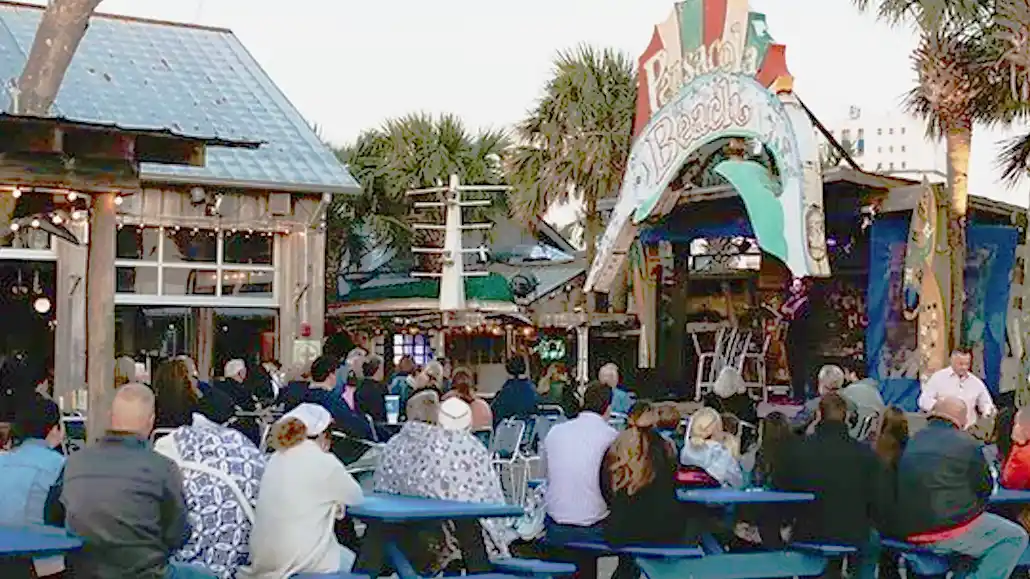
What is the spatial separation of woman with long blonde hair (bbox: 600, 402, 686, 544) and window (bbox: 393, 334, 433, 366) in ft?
71.1

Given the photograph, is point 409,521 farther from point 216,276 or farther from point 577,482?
point 216,276

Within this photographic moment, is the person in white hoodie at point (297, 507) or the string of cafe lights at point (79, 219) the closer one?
the person in white hoodie at point (297, 507)

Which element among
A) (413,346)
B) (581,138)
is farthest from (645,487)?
(413,346)

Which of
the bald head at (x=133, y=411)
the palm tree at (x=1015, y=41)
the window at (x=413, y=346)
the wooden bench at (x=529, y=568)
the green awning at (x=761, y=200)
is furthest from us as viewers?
the window at (x=413, y=346)

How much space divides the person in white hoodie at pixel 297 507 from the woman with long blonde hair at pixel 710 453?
303 centimetres

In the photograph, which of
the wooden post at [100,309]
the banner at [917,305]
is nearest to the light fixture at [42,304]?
the banner at [917,305]

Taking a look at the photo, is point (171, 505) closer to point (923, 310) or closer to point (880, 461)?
point (880, 461)

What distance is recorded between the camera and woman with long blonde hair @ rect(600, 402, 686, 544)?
8.77 meters

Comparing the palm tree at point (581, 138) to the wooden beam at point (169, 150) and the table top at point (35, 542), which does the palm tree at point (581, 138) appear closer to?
the wooden beam at point (169, 150)

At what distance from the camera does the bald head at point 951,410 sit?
9.48 metres

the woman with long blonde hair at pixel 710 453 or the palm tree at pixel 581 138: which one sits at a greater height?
the palm tree at pixel 581 138

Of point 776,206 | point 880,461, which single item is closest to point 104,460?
point 880,461

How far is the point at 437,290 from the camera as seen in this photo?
29844mm

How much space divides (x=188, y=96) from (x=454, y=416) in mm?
15808
